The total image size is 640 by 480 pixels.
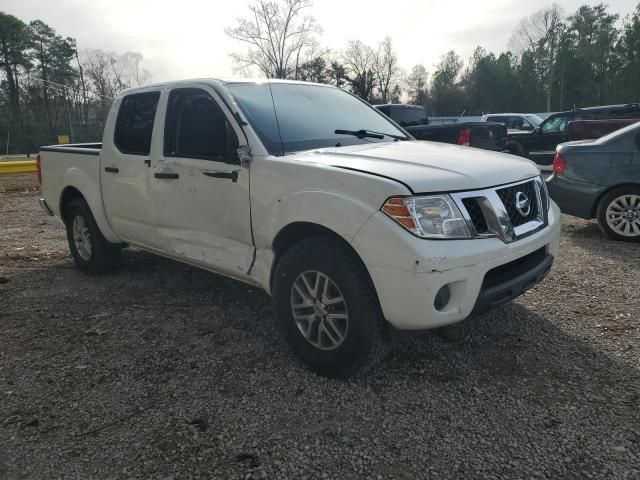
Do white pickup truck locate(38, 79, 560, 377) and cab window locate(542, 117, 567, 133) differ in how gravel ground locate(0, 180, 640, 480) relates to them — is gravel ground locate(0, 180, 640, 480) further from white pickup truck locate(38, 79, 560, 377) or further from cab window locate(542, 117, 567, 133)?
cab window locate(542, 117, 567, 133)

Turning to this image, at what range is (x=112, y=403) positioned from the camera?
113 inches

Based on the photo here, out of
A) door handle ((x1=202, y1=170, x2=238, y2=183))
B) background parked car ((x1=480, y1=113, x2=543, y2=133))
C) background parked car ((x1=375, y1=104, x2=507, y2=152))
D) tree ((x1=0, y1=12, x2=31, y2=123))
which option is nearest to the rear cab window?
door handle ((x1=202, y1=170, x2=238, y2=183))

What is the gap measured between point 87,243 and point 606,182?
→ 606 centimetres

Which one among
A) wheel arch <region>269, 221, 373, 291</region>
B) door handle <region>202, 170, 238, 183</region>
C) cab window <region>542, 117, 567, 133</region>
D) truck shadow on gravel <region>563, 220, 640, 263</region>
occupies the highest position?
cab window <region>542, 117, 567, 133</region>

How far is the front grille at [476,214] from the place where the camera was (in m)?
2.75

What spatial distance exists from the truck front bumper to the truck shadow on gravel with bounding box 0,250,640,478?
0.53m

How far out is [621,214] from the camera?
6.09 meters

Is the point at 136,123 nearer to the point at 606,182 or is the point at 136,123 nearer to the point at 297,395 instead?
the point at 297,395

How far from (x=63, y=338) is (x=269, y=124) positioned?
2230 mm

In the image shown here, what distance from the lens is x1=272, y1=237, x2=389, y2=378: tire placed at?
278 cm

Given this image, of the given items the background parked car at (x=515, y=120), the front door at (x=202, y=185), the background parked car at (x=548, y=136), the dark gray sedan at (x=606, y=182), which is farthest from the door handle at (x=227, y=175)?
the background parked car at (x=515, y=120)

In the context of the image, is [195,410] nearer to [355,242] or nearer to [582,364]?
[355,242]

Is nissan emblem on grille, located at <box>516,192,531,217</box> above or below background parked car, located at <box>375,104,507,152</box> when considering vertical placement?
below

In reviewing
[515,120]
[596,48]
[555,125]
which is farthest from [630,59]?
[555,125]
